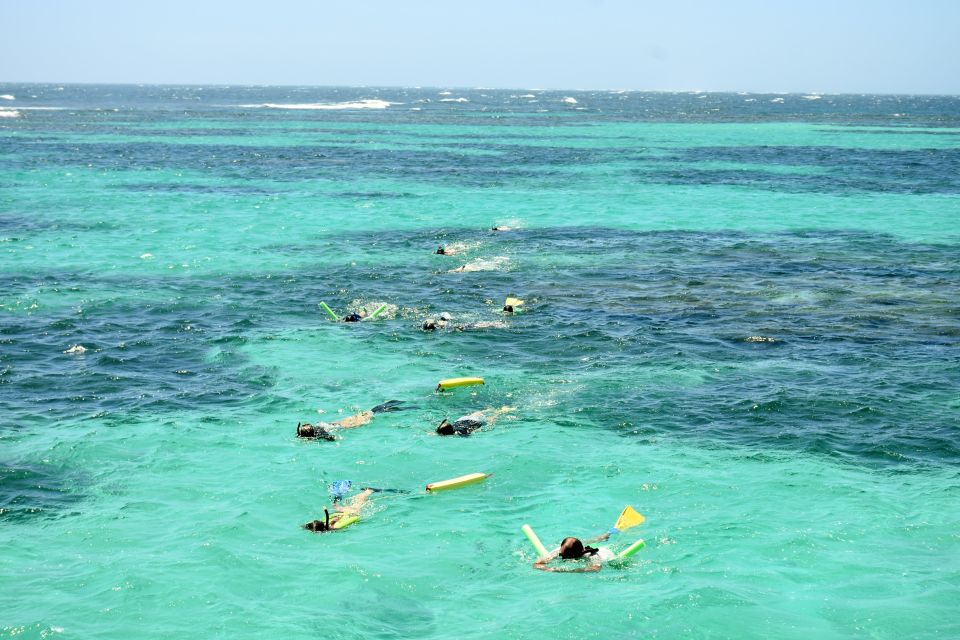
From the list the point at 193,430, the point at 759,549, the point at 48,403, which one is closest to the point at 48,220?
the point at 48,403

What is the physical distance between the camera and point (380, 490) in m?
17.9

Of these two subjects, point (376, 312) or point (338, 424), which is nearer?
point (338, 424)

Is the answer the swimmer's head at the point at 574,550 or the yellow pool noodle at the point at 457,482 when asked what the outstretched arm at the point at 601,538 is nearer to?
the swimmer's head at the point at 574,550

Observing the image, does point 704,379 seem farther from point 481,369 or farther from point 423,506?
point 423,506

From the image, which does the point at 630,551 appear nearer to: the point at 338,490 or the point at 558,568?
the point at 558,568

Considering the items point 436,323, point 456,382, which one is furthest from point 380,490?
point 436,323

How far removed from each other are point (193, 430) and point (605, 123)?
114547mm

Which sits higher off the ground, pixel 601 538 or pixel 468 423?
pixel 468 423

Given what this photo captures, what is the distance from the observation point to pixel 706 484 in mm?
17969

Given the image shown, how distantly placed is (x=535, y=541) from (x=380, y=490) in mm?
3858

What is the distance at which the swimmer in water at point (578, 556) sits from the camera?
1484 cm

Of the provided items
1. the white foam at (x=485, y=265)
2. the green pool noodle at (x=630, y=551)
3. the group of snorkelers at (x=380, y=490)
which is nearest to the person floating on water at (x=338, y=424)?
the group of snorkelers at (x=380, y=490)

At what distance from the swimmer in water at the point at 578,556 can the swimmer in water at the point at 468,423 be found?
5.63m

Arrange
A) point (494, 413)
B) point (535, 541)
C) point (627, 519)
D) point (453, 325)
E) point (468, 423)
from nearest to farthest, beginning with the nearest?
point (535, 541), point (627, 519), point (468, 423), point (494, 413), point (453, 325)
